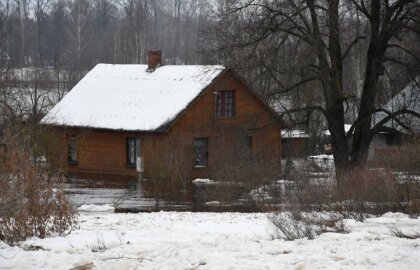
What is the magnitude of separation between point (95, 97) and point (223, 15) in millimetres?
17505

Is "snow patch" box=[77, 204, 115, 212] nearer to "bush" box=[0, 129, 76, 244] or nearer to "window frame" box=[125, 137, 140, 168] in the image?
"bush" box=[0, 129, 76, 244]

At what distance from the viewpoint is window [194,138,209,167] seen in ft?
131

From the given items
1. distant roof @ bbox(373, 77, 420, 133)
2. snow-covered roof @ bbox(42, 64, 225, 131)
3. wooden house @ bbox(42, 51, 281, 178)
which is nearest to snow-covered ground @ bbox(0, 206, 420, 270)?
distant roof @ bbox(373, 77, 420, 133)

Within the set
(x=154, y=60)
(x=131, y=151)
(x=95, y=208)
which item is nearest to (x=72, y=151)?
(x=131, y=151)

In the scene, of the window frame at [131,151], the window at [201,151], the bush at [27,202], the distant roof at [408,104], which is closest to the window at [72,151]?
the window frame at [131,151]

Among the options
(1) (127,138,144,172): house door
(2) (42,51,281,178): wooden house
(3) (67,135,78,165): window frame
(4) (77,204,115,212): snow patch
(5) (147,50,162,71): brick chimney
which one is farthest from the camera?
(5) (147,50,162,71): brick chimney

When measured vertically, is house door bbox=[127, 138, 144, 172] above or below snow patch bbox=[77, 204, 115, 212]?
above

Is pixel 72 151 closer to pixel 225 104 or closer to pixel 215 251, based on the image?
pixel 225 104

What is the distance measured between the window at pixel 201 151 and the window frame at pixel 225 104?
185 cm

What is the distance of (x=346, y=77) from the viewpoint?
6019 cm

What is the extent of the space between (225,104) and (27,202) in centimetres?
2957

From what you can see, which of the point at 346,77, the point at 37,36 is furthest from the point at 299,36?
the point at 37,36

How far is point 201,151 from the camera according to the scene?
40.7 metres

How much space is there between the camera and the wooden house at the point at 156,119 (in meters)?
38.8
